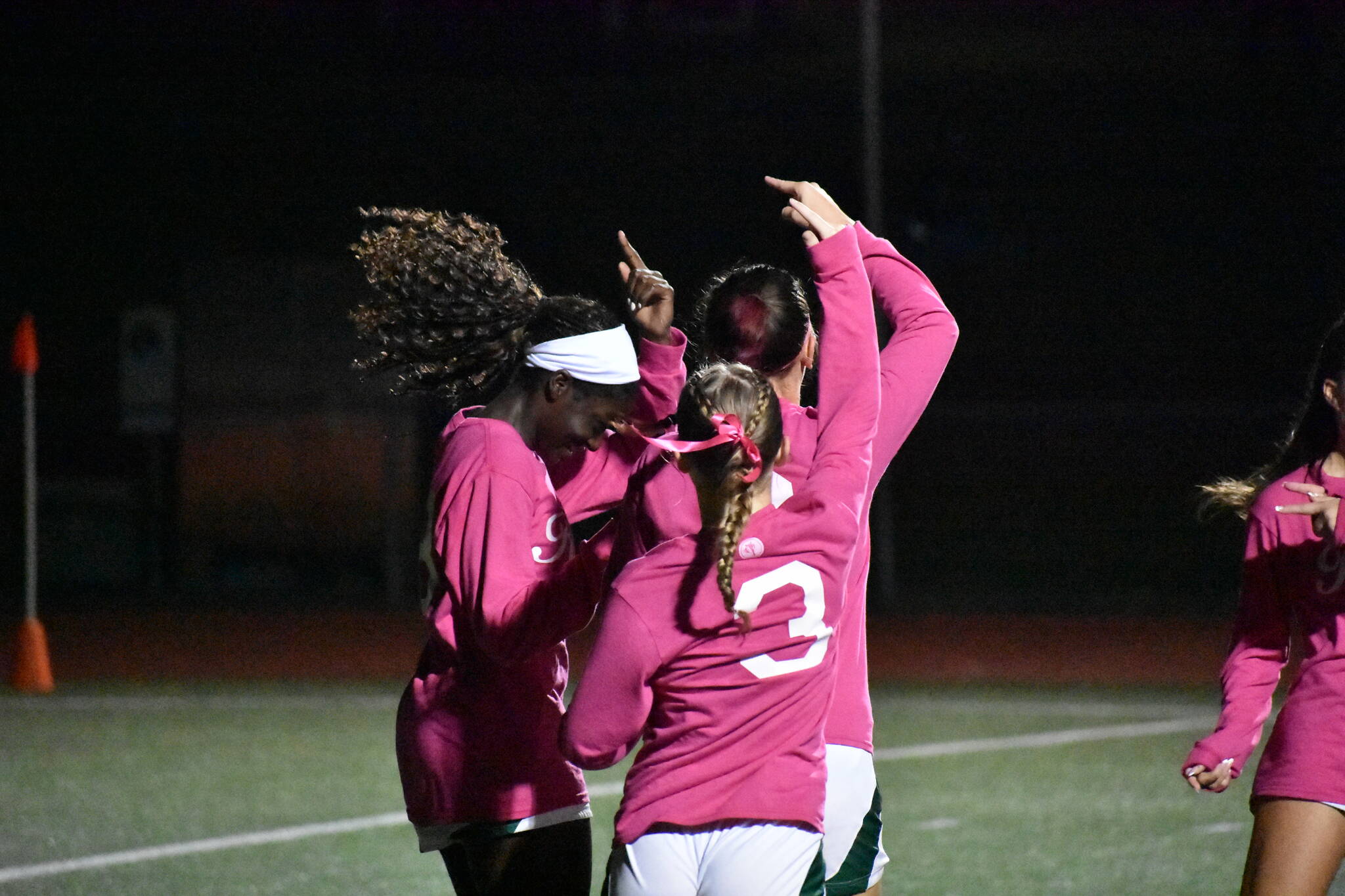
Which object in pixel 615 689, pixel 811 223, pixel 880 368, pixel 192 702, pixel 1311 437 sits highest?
pixel 811 223

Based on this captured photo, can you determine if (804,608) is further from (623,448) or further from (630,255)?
(630,255)

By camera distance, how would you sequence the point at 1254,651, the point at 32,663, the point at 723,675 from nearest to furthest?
the point at 723,675, the point at 1254,651, the point at 32,663

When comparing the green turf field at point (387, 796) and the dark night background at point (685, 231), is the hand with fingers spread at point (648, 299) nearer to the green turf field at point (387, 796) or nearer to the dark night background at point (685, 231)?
the green turf field at point (387, 796)

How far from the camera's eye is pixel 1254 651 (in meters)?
3.73

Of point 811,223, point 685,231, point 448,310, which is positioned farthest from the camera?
point 685,231

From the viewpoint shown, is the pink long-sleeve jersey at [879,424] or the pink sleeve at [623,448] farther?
the pink sleeve at [623,448]

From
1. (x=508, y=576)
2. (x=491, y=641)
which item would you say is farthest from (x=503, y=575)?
(x=491, y=641)

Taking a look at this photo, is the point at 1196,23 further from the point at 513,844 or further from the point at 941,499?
the point at 513,844

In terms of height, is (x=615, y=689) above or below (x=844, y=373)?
below

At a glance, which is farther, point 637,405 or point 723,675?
point 637,405

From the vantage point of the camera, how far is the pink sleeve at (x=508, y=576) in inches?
117

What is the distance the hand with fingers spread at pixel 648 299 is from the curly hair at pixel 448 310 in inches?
4.0

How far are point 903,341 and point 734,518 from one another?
84cm

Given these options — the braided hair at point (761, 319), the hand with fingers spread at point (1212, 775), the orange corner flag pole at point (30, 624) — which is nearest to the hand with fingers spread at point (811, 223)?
the braided hair at point (761, 319)
